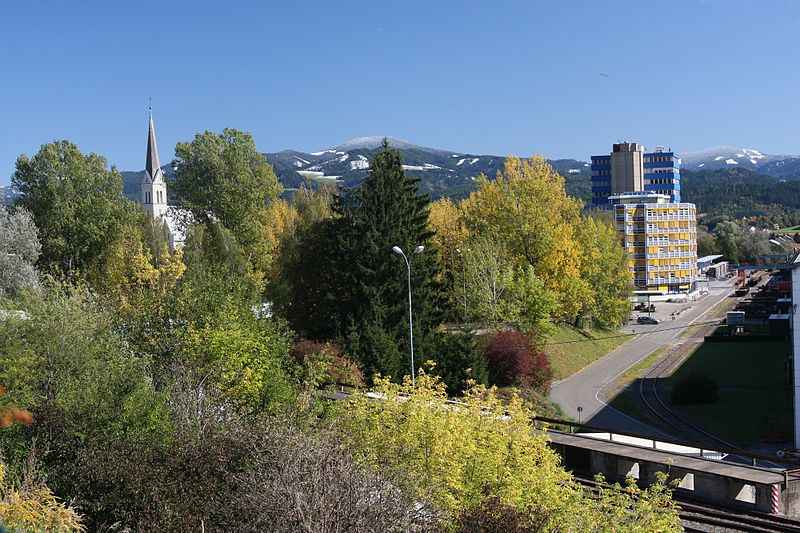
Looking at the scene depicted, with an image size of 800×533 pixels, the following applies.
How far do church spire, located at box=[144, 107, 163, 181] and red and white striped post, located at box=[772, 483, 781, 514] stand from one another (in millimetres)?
85928

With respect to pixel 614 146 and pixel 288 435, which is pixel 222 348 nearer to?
pixel 288 435

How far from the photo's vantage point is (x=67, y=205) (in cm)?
4969

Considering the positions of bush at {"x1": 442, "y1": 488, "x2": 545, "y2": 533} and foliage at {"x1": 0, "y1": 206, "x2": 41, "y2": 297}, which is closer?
bush at {"x1": 442, "y1": 488, "x2": 545, "y2": 533}

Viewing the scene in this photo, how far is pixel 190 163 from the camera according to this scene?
53812 mm

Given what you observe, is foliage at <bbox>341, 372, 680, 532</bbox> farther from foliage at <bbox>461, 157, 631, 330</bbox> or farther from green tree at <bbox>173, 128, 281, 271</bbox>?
green tree at <bbox>173, 128, 281, 271</bbox>

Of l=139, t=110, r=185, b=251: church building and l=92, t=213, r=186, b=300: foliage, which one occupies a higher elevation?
l=139, t=110, r=185, b=251: church building

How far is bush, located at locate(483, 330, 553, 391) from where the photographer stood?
36219 millimetres

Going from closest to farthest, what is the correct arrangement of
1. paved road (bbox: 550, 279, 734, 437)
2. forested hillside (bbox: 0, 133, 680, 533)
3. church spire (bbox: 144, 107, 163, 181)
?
forested hillside (bbox: 0, 133, 680, 533), paved road (bbox: 550, 279, 734, 437), church spire (bbox: 144, 107, 163, 181)

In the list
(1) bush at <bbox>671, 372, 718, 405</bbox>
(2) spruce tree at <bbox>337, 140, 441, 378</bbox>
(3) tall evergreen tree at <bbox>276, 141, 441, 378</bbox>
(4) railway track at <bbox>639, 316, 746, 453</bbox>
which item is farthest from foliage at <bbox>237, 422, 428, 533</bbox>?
(1) bush at <bbox>671, 372, 718, 405</bbox>

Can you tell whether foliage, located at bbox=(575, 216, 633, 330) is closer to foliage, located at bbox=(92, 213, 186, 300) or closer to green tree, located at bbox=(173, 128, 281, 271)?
green tree, located at bbox=(173, 128, 281, 271)

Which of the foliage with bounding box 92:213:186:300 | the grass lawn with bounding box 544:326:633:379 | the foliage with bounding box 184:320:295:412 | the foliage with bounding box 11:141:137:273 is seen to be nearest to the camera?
the foliage with bounding box 184:320:295:412

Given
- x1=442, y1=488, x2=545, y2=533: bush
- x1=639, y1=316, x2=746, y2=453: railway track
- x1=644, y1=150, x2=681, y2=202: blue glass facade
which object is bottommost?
x1=639, y1=316, x2=746, y2=453: railway track

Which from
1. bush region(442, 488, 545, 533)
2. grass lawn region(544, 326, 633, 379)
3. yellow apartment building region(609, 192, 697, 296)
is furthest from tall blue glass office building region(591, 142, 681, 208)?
bush region(442, 488, 545, 533)

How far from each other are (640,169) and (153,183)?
81.5 m
